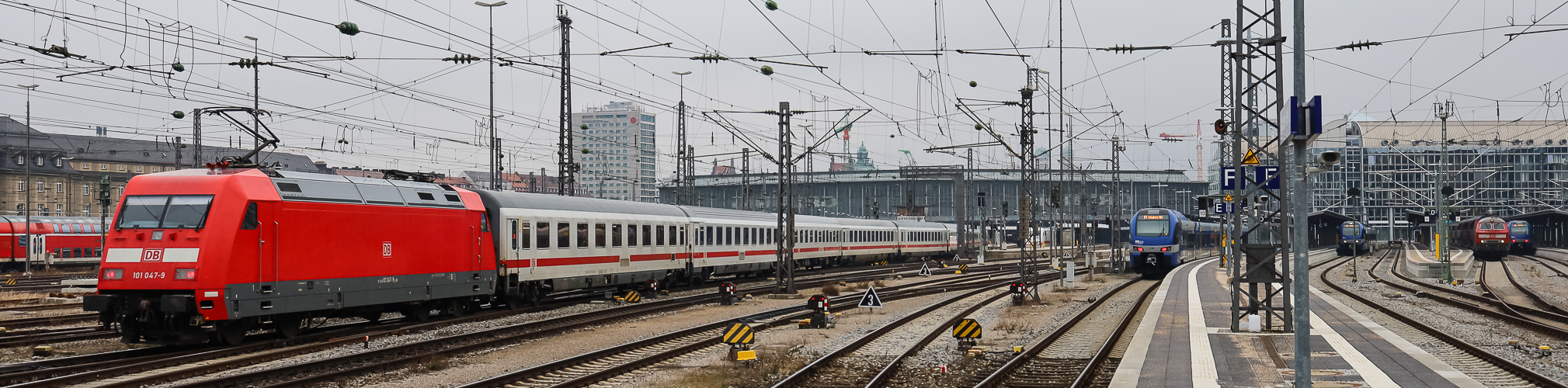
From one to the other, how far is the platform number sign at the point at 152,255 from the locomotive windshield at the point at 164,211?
40 centimetres

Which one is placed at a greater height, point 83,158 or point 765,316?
point 83,158

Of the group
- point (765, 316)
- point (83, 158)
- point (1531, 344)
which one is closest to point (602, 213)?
point (765, 316)

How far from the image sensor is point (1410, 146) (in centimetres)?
12012

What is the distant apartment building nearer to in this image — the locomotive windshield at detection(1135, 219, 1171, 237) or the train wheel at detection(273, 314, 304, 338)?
the locomotive windshield at detection(1135, 219, 1171, 237)

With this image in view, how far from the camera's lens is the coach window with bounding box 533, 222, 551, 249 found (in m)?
26.3

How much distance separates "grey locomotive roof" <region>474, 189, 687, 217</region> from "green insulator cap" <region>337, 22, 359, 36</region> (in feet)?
18.5

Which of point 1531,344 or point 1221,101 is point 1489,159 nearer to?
point 1221,101

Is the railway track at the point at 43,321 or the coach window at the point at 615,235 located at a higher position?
the coach window at the point at 615,235

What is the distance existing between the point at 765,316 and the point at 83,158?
311 feet

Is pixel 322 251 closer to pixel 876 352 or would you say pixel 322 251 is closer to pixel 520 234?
pixel 520 234

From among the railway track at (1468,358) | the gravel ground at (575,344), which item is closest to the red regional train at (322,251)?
the gravel ground at (575,344)

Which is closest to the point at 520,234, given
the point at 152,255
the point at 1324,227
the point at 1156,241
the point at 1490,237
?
the point at 152,255

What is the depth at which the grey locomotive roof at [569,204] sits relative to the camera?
2520cm

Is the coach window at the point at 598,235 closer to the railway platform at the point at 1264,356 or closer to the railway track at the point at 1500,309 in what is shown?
the railway platform at the point at 1264,356
